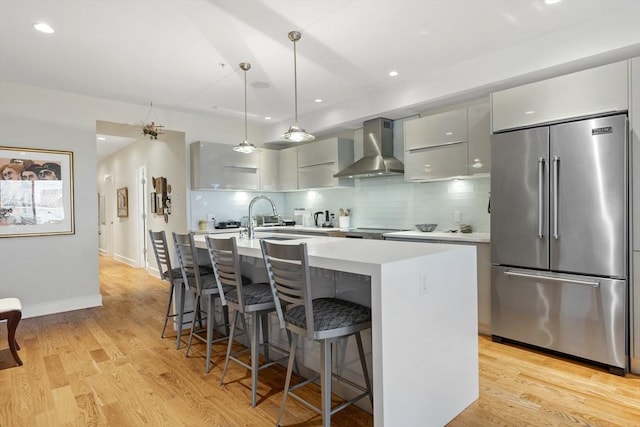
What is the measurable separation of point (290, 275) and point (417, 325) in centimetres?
71

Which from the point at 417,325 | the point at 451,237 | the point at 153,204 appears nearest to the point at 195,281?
the point at 417,325

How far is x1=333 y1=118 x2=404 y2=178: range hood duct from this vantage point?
4648mm

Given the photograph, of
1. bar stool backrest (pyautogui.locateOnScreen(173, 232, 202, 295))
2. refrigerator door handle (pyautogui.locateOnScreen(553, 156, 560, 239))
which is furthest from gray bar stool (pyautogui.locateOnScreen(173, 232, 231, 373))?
refrigerator door handle (pyautogui.locateOnScreen(553, 156, 560, 239))

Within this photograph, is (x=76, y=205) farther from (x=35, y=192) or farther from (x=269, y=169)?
(x=269, y=169)

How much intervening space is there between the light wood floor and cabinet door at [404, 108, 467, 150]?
2.10 meters

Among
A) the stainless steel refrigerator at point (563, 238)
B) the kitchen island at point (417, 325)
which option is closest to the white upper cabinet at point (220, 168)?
the kitchen island at point (417, 325)

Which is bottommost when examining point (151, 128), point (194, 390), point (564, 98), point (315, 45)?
point (194, 390)

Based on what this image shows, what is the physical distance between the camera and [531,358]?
117 inches

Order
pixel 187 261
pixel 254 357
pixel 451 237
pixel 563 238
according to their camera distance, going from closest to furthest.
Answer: pixel 254 357, pixel 563 238, pixel 187 261, pixel 451 237

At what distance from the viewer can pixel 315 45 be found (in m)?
3.30

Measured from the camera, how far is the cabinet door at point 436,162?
3895mm

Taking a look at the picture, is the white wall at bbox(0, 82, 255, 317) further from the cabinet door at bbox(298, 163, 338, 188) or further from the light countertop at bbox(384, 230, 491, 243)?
the light countertop at bbox(384, 230, 491, 243)

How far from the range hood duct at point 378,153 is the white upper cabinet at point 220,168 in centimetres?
185

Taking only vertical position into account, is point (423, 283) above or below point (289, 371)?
above
